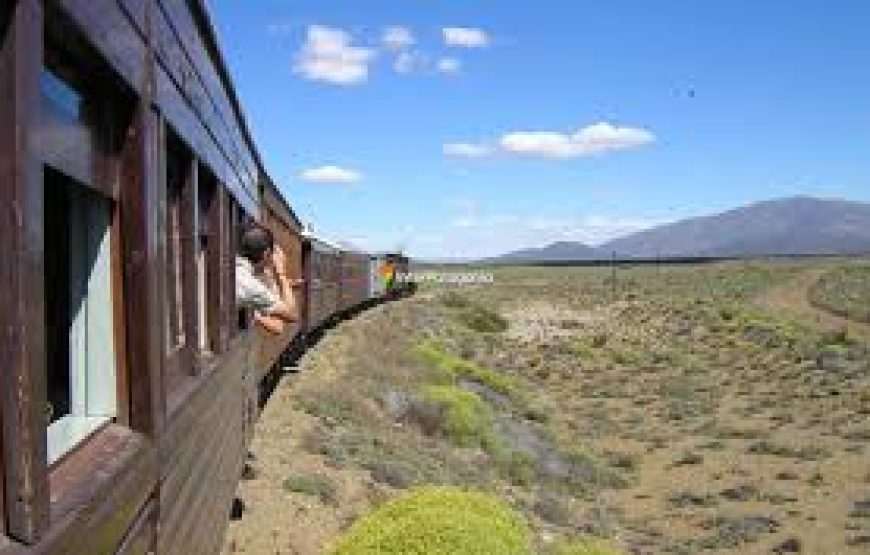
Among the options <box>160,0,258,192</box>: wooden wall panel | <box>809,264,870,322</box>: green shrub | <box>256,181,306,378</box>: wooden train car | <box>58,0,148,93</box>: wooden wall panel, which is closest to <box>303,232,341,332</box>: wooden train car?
<box>256,181,306,378</box>: wooden train car

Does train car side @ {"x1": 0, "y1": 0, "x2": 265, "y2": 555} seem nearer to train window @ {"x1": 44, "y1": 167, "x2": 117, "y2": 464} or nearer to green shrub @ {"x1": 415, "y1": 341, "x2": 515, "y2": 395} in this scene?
train window @ {"x1": 44, "y1": 167, "x2": 117, "y2": 464}

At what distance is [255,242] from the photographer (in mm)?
7965

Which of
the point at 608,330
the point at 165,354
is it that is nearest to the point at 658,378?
the point at 608,330

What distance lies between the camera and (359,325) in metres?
33.7

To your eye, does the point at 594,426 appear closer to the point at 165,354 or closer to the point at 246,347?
the point at 246,347

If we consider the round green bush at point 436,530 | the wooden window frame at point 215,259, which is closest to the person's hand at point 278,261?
the wooden window frame at point 215,259

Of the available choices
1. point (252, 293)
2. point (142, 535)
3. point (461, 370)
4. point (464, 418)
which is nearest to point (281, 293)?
point (252, 293)

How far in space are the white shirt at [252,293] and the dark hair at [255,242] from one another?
130mm

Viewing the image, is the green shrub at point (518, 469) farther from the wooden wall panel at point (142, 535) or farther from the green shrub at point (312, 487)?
the wooden wall panel at point (142, 535)

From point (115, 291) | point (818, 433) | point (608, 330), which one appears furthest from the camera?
point (608, 330)

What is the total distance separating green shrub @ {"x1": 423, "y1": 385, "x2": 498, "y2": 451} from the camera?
21688mm

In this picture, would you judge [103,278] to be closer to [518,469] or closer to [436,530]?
[436,530]

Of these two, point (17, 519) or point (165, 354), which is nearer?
point (17, 519)

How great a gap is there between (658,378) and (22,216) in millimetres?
43521
